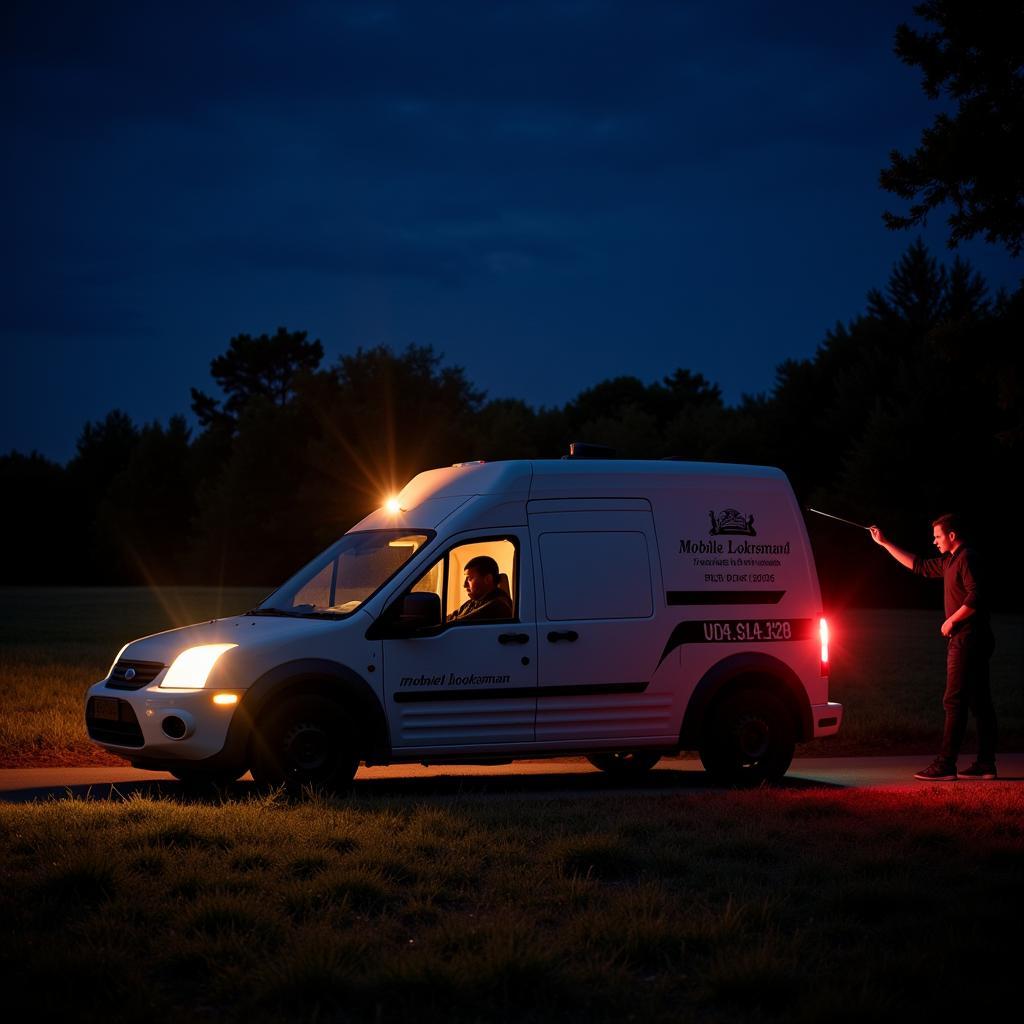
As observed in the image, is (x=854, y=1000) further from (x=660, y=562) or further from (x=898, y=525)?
(x=898, y=525)

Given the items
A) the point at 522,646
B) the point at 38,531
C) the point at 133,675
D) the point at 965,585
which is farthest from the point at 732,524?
the point at 38,531

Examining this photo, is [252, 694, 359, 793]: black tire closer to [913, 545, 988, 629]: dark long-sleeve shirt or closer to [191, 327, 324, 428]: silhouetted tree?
[913, 545, 988, 629]: dark long-sleeve shirt

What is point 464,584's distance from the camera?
1138cm

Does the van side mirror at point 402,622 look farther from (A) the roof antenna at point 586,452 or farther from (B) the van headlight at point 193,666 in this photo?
(A) the roof antenna at point 586,452

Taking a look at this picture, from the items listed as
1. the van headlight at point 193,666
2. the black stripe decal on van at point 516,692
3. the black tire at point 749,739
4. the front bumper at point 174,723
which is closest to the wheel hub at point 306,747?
the front bumper at point 174,723

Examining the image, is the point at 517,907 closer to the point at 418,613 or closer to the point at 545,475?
the point at 418,613

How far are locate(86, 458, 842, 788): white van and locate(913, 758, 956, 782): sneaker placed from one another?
0.90m

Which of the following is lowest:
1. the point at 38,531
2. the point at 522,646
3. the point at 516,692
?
the point at 516,692

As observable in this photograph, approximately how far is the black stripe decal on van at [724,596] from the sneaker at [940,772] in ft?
Answer: 6.13

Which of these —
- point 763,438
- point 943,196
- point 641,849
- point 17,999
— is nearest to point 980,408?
point 763,438

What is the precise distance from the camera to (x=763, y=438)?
6800 cm

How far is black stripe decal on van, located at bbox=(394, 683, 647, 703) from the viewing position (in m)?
10.6

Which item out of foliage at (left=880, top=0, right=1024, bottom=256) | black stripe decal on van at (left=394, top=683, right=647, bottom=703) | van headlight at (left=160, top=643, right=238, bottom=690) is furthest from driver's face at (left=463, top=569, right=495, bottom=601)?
foliage at (left=880, top=0, right=1024, bottom=256)

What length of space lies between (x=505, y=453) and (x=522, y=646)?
64171 millimetres
